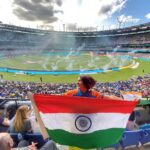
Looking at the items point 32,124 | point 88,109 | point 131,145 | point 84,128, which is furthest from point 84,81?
point 131,145

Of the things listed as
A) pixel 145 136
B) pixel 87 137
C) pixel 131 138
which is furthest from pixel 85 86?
pixel 145 136

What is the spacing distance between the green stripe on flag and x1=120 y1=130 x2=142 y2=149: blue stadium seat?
232cm

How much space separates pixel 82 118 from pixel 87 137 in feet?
1.00

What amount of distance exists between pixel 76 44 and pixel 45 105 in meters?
115

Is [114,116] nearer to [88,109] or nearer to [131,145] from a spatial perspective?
[88,109]

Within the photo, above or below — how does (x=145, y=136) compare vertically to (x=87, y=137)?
below

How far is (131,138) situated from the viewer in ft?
19.4

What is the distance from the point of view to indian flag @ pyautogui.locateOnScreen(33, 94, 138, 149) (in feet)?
11.6

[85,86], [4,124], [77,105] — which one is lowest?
[4,124]

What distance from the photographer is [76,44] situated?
11744 centimetres

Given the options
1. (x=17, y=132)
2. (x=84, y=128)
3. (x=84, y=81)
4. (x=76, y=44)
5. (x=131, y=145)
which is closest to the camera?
(x=84, y=128)

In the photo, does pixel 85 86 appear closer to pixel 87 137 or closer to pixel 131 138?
pixel 87 137

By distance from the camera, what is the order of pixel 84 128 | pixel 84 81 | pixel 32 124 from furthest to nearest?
pixel 32 124, pixel 84 81, pixel 84 128

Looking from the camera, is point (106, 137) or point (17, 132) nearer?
point (106, 137)
